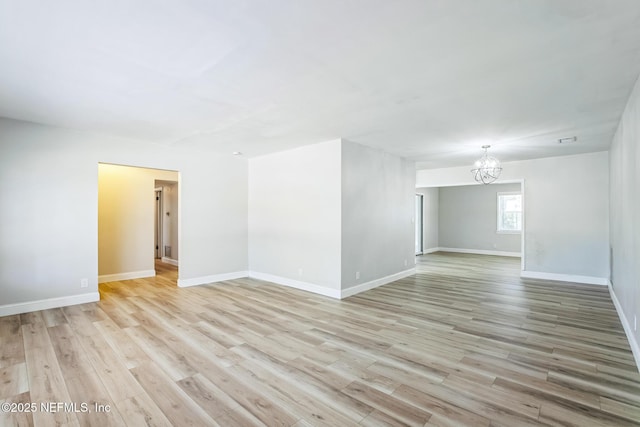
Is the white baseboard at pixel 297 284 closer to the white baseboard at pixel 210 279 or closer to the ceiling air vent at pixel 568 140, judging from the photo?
the white baseboard at pixel 210 279

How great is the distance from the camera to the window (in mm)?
10031

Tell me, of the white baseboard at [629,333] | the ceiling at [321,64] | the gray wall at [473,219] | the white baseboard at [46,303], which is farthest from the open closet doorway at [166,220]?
the gray wall at [473,219]

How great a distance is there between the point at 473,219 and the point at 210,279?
9133 millimetres

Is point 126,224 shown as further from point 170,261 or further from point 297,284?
point 297,284

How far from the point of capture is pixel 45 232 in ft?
13.9

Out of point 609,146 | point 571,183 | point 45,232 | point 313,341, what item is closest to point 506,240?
point 571,183

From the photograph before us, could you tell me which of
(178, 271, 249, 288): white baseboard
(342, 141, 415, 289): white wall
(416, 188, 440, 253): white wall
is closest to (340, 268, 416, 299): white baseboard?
(342, 141, 415, 289): white wall

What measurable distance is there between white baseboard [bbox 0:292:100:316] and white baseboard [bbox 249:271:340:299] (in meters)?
2.70

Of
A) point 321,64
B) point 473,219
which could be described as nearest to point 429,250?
point 473,219

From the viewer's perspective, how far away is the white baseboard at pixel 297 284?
4927mm

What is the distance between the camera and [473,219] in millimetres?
10820

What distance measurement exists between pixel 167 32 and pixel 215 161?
165 inches

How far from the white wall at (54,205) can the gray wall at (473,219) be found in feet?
30.5

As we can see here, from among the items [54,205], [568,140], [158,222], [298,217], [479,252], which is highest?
[568,140]
